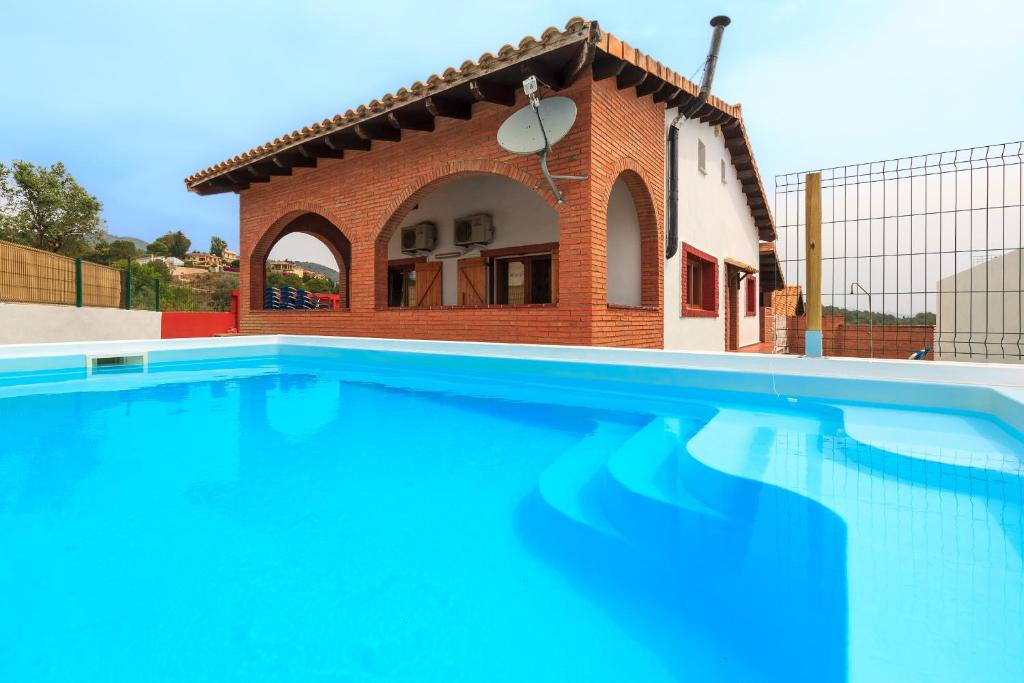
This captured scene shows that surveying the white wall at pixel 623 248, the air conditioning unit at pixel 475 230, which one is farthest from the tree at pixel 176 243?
the white wall at pixel 623 248

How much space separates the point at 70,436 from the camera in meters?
3.37

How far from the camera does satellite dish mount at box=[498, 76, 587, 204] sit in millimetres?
6090

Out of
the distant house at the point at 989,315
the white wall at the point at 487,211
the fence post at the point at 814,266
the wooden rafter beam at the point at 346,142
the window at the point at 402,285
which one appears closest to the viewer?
the fence post at the point at 814,266

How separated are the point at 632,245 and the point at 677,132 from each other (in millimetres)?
2186

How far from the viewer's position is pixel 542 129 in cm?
600

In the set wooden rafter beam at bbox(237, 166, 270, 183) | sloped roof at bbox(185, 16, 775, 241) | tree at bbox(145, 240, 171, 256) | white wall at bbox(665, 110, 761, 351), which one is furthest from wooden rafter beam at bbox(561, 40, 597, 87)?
tree at bbox(145, 240, 171, 256)

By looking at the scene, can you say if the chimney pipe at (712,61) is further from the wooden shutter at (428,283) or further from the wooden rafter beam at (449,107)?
the wooden shutter at (428,283)

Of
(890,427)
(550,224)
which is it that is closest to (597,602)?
(890,427)

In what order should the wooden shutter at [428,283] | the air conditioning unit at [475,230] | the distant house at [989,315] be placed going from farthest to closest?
the wooden shutter at [428,283] → the air conditioning unit at [475,230] → the distant house at [989,315]

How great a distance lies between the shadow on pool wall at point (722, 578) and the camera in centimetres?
123

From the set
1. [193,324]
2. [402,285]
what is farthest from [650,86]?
[193,324]

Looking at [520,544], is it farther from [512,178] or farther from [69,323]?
[69,323]

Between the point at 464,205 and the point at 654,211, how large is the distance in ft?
14.0

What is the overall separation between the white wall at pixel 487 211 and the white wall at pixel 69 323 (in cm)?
762
